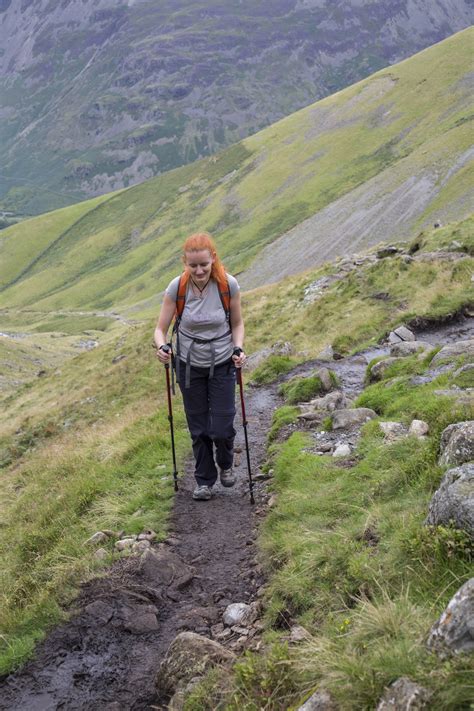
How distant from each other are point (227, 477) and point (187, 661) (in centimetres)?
499

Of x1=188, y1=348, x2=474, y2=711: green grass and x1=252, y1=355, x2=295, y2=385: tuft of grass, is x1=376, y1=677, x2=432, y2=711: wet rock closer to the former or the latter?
x1=188, y1=348, x2=474, y2=711: green grass

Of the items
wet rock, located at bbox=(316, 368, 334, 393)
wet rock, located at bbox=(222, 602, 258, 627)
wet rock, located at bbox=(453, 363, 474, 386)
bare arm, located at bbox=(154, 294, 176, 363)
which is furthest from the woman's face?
wet rock, located at bbox=(316, 368, 334, 393)

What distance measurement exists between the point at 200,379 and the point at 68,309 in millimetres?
184421

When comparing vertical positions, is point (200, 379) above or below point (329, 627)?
above

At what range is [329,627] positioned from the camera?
207 inches

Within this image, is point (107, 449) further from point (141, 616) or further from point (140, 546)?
point (141, 616)

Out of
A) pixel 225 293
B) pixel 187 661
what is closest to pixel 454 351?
pixel 225 293

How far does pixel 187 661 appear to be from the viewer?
232 inches

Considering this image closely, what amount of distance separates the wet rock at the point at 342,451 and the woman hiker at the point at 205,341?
1.86 m

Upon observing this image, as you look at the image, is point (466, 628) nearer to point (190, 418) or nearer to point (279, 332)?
point (190, 418)

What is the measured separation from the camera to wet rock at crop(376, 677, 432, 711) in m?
3.76

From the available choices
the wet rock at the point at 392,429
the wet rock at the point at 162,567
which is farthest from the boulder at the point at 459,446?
the wet rock at the point at 162,567

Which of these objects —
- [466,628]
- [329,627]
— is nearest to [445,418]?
[329,627]

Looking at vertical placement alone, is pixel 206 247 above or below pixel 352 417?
above
